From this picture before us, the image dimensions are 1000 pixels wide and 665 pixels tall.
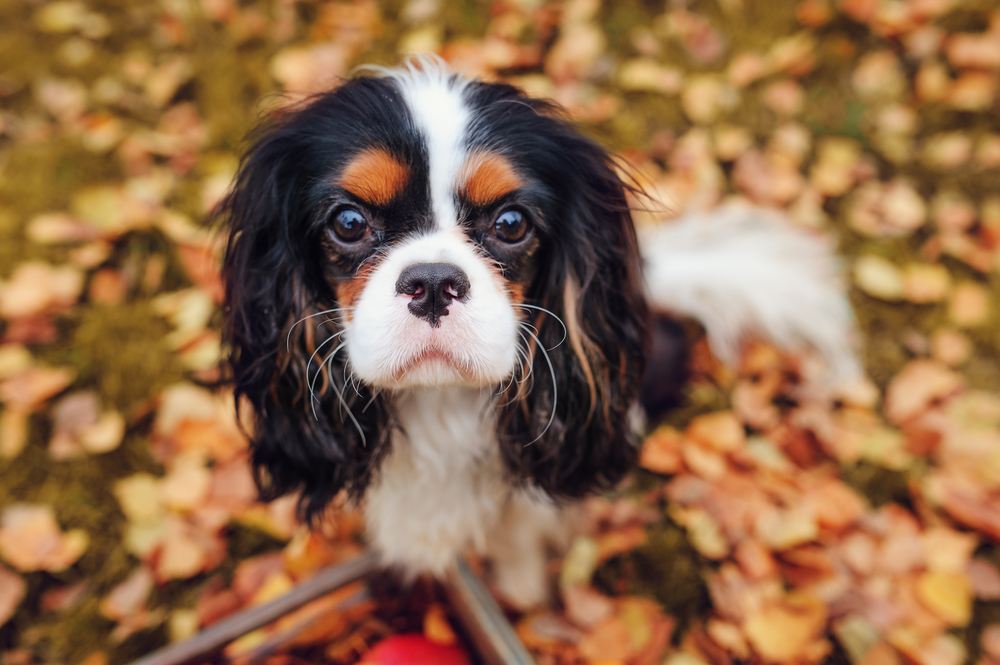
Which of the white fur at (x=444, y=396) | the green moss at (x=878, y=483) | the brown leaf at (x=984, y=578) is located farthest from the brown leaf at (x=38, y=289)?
the brown leaf at (x=984, y=578)

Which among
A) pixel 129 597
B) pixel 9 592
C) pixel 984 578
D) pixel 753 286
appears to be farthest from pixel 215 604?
pixel 984 578

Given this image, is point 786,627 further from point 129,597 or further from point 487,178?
point 129,597

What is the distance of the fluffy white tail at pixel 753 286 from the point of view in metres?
2.14

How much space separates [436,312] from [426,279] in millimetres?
59

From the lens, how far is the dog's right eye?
124 cm

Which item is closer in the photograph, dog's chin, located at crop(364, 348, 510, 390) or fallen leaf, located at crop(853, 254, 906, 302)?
dog's chin, located at crop(364, 348, 510, 390)

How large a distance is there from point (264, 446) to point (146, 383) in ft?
2.84

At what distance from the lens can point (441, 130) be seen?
1.19 meters

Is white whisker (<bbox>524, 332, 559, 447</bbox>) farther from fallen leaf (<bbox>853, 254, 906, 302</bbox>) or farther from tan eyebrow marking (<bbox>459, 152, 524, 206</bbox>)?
fallen leaf (<bbox>853, 254, 906, 302</bbox>)

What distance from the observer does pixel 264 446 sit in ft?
4.94

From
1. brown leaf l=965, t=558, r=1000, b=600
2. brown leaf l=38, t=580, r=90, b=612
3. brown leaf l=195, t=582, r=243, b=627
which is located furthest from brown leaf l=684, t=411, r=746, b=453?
brown leaf l=38, t=580, r=90, b=612

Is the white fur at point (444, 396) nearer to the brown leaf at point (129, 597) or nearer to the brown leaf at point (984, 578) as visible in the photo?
the brown leaf at point (129, 597)

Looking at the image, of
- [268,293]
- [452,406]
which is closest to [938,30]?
[452,406]

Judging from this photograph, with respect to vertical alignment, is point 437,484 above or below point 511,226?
below
